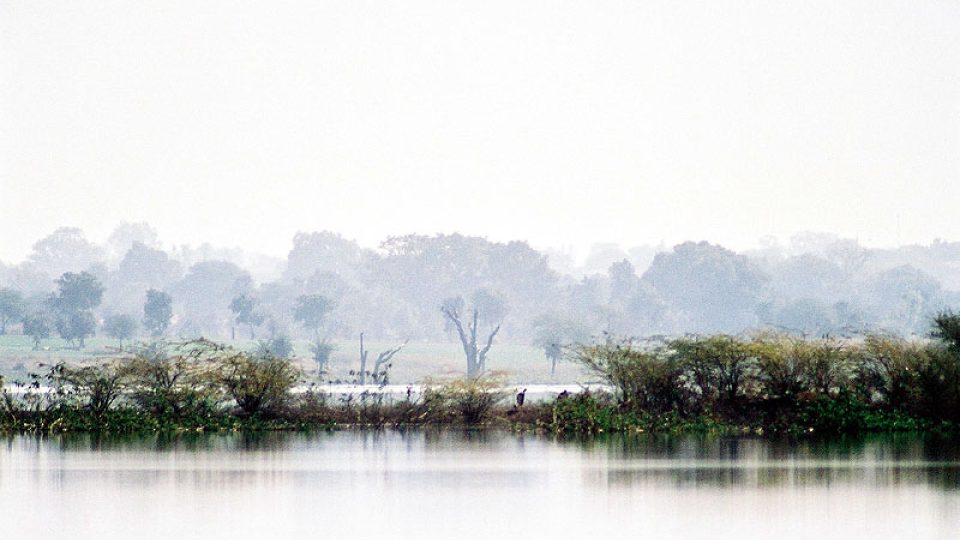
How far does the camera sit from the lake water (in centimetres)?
1898

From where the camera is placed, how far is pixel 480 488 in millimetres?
23156

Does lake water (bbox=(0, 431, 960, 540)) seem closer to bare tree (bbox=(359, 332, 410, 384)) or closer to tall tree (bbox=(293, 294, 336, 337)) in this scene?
bare tree (bbox=(359, 332, 410, 384))

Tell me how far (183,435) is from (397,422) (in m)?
4.24

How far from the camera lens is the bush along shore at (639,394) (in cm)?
3244

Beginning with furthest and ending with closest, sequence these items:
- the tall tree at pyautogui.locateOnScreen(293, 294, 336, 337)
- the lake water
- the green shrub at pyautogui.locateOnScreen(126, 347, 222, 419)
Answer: the tall tree at pyautogui.locateOnScreen(293, 294, 336, 337) → the green shrub at pyautogui.locateOnScreen(126, 347, 222, 419) → the lake water

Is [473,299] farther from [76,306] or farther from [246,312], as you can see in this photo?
[76,306]

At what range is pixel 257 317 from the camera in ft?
466

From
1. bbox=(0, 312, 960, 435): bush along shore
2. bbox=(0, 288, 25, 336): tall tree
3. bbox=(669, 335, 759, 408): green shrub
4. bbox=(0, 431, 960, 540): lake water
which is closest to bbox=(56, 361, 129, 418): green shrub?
bbox=(0, 312, 960, 435): bush along shore

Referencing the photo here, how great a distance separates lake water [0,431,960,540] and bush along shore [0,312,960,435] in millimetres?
1524

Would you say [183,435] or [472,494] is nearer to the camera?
[472,494]

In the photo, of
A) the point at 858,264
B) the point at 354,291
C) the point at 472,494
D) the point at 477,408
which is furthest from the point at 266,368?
the point at 858,264

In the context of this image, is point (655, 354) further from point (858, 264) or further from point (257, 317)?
point (858, 264)

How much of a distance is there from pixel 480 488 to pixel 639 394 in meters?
10.7

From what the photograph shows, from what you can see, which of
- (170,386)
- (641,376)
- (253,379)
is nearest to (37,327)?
(170,386)
